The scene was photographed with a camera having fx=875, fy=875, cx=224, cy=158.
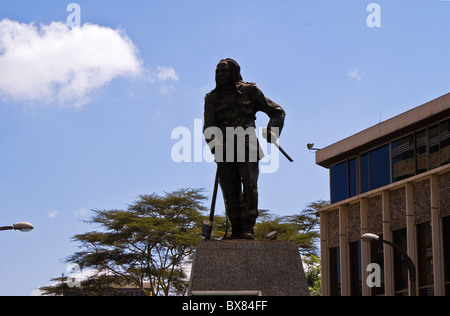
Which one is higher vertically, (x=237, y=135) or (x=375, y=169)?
(x=375, y=169)

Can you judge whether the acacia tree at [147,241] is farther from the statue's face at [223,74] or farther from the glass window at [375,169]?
the statue's face at [223,74]

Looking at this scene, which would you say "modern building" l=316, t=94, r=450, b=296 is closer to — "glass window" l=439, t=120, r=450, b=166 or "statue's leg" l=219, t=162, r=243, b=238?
"glass window" l=439, t=120, r=450, b=166

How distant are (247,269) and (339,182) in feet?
103

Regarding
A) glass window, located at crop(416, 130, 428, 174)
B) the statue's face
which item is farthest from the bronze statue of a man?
glass window, located at crop(416, 130, 428, 174)

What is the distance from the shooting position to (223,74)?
11.8 meters

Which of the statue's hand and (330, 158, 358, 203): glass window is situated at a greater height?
(330, 158, 358, 203): glass window

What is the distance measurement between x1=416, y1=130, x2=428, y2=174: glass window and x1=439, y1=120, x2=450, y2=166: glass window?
1.14 metres

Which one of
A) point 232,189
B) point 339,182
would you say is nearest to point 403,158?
point 339,182

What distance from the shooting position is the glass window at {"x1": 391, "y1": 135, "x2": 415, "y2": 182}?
116 feet

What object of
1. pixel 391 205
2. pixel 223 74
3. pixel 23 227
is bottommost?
pixel 23 227

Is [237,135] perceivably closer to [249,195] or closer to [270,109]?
[270,109]

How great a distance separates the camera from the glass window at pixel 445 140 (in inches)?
1297

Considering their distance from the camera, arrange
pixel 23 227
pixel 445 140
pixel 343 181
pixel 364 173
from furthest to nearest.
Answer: pixel 343 181 < pixel 364 173 < pixel 445 140 < pixel 23 227
